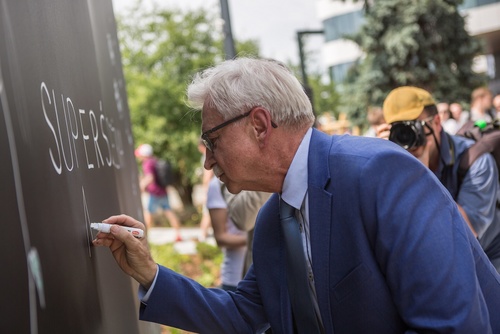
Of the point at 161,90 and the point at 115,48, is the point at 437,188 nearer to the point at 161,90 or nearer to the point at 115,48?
the point at 115,48

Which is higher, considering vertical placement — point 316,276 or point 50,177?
point 50,177

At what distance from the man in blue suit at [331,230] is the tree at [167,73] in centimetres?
1326

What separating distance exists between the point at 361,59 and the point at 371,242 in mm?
21460

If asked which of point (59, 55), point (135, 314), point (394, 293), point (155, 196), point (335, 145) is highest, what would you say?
point (59, 55)

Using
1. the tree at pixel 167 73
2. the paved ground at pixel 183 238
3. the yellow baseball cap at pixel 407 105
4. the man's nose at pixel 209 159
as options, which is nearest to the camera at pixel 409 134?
the yellow baseball cap at pixel 407 105

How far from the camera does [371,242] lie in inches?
78.3

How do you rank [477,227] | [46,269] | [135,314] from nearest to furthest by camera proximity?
[46,269], [135,314], [477,227]

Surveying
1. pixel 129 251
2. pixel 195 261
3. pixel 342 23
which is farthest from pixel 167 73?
pixel 342 23

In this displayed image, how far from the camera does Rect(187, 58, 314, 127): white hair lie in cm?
214

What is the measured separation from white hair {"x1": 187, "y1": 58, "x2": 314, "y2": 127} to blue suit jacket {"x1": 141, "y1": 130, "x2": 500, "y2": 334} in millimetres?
108

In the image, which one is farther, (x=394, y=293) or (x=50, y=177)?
(x=394, y=293)

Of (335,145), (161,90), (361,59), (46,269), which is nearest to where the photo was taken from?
(46,269)

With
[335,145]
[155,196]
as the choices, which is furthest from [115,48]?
[155,196]

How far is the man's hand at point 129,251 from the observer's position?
7.22ft
